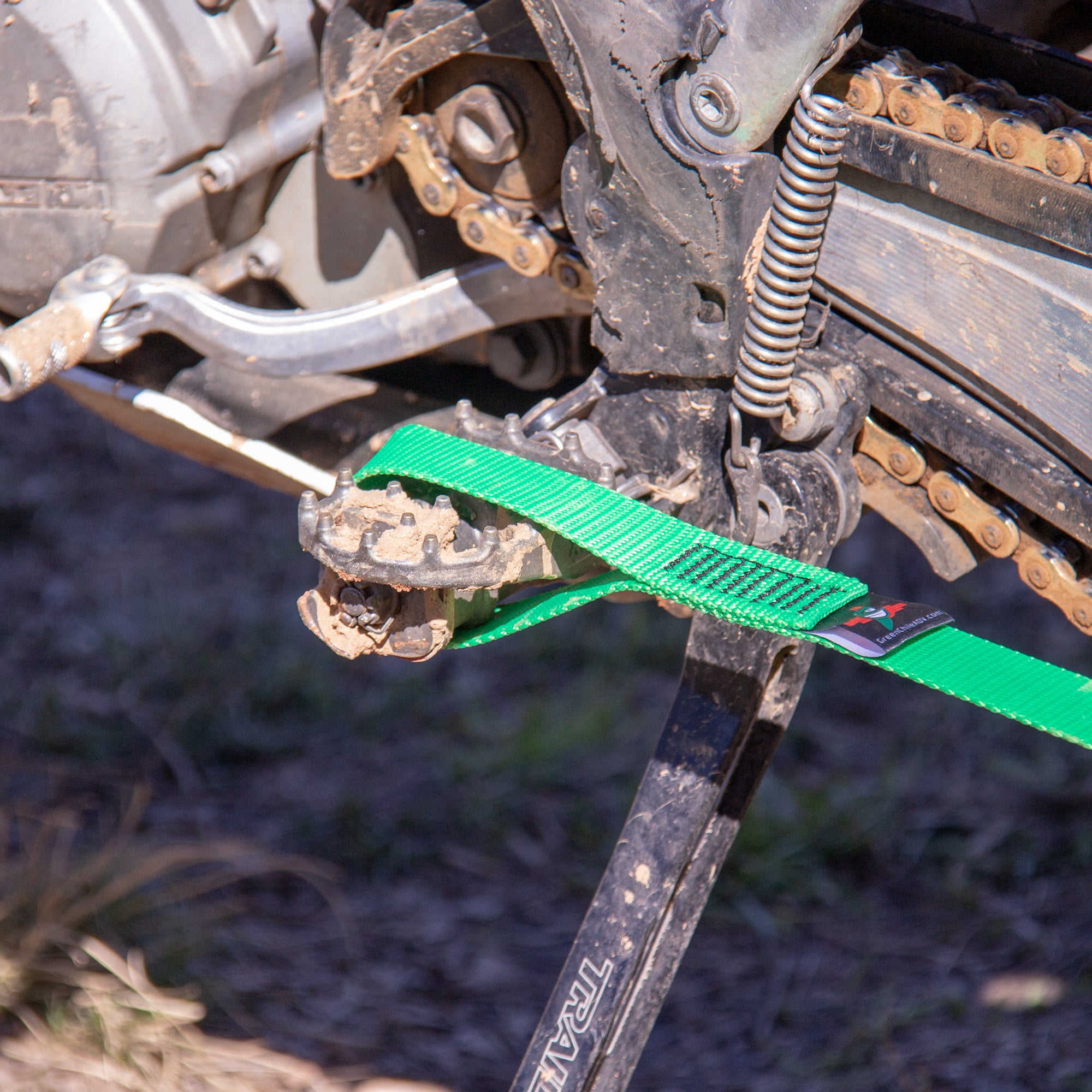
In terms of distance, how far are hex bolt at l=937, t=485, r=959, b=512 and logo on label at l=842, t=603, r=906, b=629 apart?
259 millimetres

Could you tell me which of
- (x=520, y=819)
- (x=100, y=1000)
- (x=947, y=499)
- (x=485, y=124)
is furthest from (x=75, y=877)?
(x=947, y=499)

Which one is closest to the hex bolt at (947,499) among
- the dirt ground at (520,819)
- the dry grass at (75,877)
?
the dirt ground at (520,819)

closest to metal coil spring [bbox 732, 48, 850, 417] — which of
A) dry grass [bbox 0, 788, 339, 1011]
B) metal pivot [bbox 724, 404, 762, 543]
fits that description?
metal pivot [bbox 724, 404, 762, 543]

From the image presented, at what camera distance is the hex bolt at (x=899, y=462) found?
4.18 ft

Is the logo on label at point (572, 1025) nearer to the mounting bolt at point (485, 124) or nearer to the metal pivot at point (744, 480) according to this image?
the metal pivot at point (744, 480)

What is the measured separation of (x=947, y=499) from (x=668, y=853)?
42cm

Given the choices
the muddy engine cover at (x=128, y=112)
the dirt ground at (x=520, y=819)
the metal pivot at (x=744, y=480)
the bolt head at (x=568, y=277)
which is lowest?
the dirt ground at (x=520, y=819)

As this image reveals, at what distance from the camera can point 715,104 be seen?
105 cm

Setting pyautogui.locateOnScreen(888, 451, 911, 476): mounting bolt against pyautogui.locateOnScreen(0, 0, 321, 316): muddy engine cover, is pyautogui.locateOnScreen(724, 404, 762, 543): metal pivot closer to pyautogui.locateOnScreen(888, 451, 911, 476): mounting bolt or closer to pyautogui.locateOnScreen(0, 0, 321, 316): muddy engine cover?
pyautogui.locateOnScreen(888, 451, 911, 476): mounting bolt

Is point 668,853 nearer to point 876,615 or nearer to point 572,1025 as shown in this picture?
point 572,1025

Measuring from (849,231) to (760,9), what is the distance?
0.80 feet

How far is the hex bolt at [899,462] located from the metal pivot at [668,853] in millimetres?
191

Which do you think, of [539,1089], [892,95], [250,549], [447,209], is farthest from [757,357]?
[250,549]

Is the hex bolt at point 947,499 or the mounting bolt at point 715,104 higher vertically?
the mounting bolt at point 715,104
